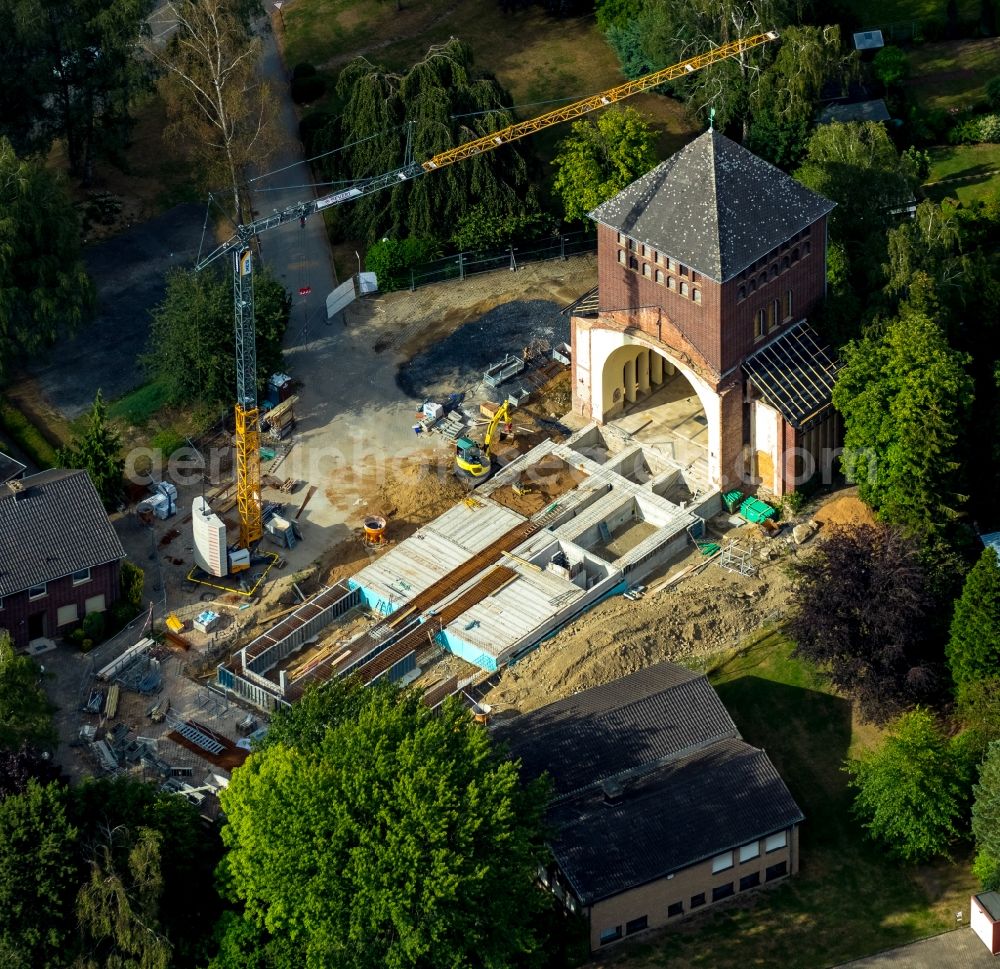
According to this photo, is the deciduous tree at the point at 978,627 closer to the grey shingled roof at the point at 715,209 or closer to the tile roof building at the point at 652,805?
the tile roof building at the point at 652,805

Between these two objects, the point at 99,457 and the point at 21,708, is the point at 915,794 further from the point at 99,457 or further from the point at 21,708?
the point at 99,457

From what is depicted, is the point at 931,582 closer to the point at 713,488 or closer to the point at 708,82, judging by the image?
the point at 713,488

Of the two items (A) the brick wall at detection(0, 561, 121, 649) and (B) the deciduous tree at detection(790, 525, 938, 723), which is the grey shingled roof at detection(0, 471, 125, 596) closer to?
(A) the brick wall at detection(0, 561, 121, 649)

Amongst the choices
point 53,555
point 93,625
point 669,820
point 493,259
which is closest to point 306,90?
point 493,259

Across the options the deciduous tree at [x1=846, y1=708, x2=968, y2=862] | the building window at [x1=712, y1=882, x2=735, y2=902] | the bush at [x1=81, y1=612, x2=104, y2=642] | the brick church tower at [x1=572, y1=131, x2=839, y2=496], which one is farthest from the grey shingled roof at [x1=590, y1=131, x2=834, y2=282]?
the bush at [x1=81, y1=612, x2=104, y2=642]

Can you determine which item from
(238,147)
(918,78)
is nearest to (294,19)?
(238,147)

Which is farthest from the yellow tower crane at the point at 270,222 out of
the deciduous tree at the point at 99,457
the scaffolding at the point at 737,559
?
the scaffolding at the point at 737,559
